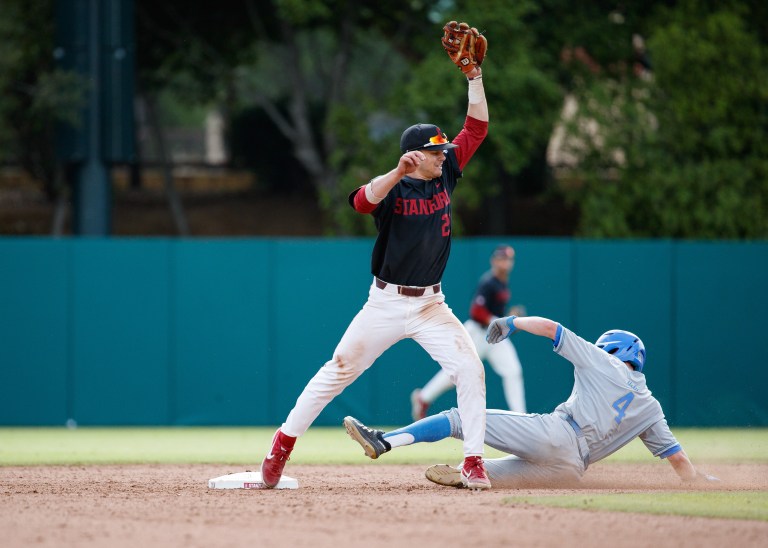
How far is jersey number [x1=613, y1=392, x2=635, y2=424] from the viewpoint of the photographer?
702 centimetres

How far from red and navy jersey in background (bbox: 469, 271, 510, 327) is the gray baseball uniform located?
5.20m

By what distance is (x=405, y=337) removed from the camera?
6844 millimetres

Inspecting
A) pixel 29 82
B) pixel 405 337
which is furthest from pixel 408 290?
pixel 29 82

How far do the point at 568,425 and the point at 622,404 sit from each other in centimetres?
36

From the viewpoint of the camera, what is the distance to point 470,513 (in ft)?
19.7

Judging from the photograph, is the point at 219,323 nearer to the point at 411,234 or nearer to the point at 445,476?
the point at 445,476

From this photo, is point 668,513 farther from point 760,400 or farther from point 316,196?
point 316,196

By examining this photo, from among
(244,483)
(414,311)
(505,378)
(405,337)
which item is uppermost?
(414,311)

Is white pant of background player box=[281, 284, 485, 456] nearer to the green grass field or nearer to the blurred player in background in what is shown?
the blurred player in background

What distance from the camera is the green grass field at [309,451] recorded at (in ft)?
21.5

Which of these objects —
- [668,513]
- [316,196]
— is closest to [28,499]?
[668,513]

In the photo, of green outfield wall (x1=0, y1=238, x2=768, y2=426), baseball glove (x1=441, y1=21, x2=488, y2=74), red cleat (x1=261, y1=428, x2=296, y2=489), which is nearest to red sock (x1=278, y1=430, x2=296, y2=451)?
red cleat (x1=261, y1=428, x2=296, y2=489)

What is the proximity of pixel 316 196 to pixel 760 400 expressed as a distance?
17.0 meters

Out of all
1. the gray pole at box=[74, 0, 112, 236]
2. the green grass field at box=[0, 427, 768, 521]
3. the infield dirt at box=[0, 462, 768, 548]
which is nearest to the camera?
the infield dirt at box=[0, 462, 768, 548]
